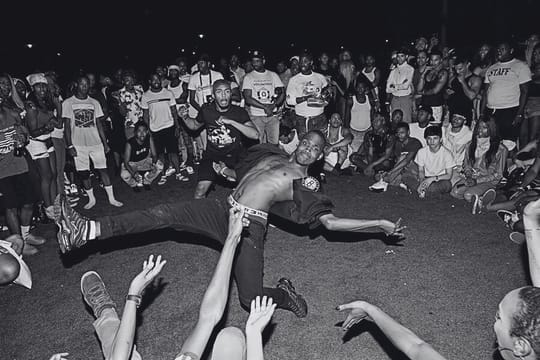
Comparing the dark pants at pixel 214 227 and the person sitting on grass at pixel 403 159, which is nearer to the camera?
the dark pants at pixel 214 227

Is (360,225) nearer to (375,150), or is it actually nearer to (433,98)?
(375,150)

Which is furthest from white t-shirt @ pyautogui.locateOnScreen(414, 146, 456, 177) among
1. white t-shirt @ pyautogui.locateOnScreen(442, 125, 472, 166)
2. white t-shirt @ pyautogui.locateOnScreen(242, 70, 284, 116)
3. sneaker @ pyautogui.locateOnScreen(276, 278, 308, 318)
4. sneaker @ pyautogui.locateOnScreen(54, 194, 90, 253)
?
sneaker @ pyautogui.locateOnScreen(54, 194, 90, 253)

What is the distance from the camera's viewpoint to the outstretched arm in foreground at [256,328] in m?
1.86

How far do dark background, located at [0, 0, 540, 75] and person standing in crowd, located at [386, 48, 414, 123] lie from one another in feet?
23.2

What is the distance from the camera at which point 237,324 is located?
386 cm

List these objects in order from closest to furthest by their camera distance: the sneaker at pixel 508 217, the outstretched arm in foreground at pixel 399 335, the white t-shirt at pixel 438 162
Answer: the outstretched arm in foreground at pixel 399 335 < the sneaker at pixel 508 217 < the white t-shirt at pixel 438 162

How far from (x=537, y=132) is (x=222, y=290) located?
6.52m

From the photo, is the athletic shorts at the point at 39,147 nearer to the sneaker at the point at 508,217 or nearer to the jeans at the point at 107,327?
the jeans at the point at 107,327

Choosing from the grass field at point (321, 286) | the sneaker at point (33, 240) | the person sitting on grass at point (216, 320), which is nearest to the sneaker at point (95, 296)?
the grass field at point (321, 286)

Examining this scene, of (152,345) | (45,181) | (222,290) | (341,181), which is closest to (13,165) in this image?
(45,181)

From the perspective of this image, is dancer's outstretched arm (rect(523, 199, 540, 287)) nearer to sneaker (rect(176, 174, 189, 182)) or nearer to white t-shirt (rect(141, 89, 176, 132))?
sneaker (rect(176, 174, 189, 182))

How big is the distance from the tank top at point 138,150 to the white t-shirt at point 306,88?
2757 millimetres

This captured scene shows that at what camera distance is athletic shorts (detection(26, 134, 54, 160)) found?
558 cm

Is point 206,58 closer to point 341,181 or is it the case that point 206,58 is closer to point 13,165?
point 341,181
